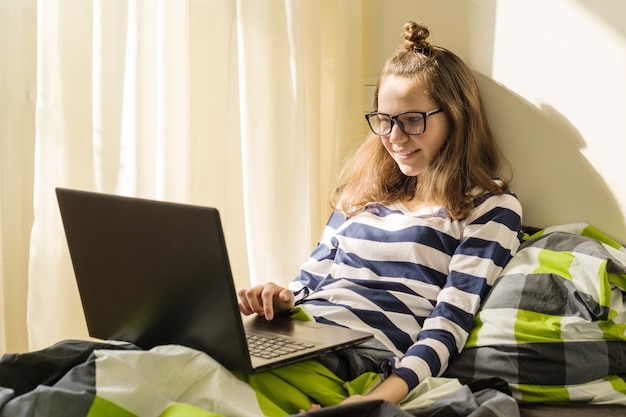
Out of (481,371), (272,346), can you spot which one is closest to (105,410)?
(272,346)

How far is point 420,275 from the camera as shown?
1.59 m

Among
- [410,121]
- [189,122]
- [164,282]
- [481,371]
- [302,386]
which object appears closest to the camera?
[164,282]

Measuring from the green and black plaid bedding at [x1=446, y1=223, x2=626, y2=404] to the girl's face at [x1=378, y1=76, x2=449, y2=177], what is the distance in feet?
1.12

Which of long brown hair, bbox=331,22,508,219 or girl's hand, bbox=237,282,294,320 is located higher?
long brown hair, bbox=331,22,508,219

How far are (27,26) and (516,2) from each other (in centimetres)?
108

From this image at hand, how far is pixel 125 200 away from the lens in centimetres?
120

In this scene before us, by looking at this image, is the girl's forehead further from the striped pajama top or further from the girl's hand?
the girl's hand

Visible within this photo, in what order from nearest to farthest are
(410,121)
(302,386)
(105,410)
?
1. (105,410)
2. (302,386)
3. (410,121)

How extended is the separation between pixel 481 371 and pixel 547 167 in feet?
1.56

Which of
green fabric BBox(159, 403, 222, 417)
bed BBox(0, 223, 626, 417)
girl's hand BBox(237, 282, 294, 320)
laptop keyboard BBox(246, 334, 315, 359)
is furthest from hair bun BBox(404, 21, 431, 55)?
green fabric BBox(159, 403, 222, 417)

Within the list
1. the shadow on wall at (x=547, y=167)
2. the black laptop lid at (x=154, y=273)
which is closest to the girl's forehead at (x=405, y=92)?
the shadow on wall at (x=547, y=167)

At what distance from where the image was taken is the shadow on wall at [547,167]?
158cm

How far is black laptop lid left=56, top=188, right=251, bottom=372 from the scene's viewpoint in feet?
3.69

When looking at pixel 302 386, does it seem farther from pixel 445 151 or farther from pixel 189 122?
pixel 189 122
